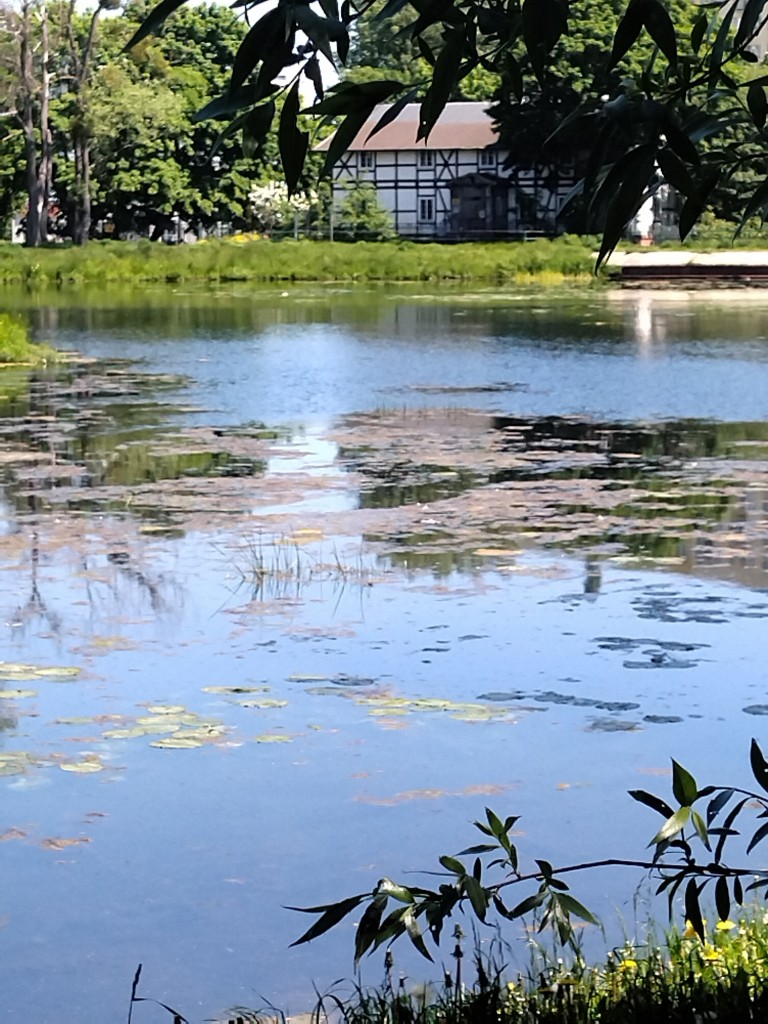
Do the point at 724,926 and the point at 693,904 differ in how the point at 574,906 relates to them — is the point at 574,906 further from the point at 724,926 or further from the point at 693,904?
the point at 724,926

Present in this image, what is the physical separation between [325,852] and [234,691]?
1720mm

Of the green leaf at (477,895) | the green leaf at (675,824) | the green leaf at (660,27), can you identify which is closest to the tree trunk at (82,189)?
the green leaf at (477,895)

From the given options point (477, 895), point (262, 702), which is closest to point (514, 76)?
point (477, 895)

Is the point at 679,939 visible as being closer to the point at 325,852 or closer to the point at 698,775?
the point at 325,852

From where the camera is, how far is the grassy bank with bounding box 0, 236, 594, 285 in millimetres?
44375

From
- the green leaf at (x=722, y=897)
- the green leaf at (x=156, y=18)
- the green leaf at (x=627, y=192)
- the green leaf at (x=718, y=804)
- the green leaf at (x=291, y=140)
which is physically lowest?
the green leaf at (x=722, y=897)

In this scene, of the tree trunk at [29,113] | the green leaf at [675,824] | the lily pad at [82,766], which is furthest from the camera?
the tree trunk at [29,113]

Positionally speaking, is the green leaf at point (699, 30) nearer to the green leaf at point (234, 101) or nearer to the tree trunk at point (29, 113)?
the green leaf at point (234, 101)

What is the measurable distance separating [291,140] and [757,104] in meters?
0.72

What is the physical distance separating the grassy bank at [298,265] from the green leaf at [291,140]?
4212 centimetres

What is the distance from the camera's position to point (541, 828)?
502cm

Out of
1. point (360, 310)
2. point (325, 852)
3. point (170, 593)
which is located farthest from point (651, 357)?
point (325, 852)

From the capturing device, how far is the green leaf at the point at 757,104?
99.5 inches

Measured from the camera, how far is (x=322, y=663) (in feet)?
22.9
